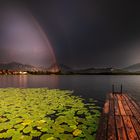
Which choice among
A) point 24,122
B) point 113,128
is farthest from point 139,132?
point 24,122

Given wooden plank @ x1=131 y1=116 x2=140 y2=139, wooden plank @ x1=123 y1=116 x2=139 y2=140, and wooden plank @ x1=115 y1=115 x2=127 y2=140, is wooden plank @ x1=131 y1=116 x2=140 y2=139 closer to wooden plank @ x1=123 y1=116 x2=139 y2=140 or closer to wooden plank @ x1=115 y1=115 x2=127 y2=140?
wooden plank @ x1=123 y1=116 x2=139 y2=140

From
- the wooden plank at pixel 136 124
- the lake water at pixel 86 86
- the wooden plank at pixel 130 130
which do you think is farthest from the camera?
the lake water at pixel 86 86

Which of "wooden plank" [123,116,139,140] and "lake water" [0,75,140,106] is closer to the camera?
"wooden plank" [123,116,139,140]

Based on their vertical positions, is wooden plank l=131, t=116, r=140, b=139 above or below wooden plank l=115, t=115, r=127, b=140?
above

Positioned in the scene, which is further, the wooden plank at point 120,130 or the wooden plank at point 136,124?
the wooden plank at point 136,124

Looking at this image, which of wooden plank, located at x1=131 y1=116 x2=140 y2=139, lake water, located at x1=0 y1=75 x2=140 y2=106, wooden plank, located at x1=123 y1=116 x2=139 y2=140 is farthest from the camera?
lake water, located at x1=0 y1=75 x2=140 y2=106

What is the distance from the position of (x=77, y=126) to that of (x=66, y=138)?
209 cm

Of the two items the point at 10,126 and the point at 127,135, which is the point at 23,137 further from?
the point at 127,135

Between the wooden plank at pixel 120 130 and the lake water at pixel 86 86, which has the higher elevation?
the wooden plank at pixel 120 130

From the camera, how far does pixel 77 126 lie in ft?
32.4

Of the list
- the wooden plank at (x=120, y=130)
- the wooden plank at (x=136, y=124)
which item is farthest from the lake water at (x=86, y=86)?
the wooden plank at (x=120, y=130)

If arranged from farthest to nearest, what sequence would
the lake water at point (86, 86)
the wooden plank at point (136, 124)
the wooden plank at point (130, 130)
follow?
the lake water at point (86, 86), the wooden plank at point (136, 124), the wooden plank at point (130, 130)

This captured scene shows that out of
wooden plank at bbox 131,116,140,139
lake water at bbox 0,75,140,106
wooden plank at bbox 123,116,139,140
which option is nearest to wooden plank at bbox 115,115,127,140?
wooden plank at bbox 123,116,139,140

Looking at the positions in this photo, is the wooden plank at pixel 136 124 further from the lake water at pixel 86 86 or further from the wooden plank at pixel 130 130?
the lake water at pixel 86 86
